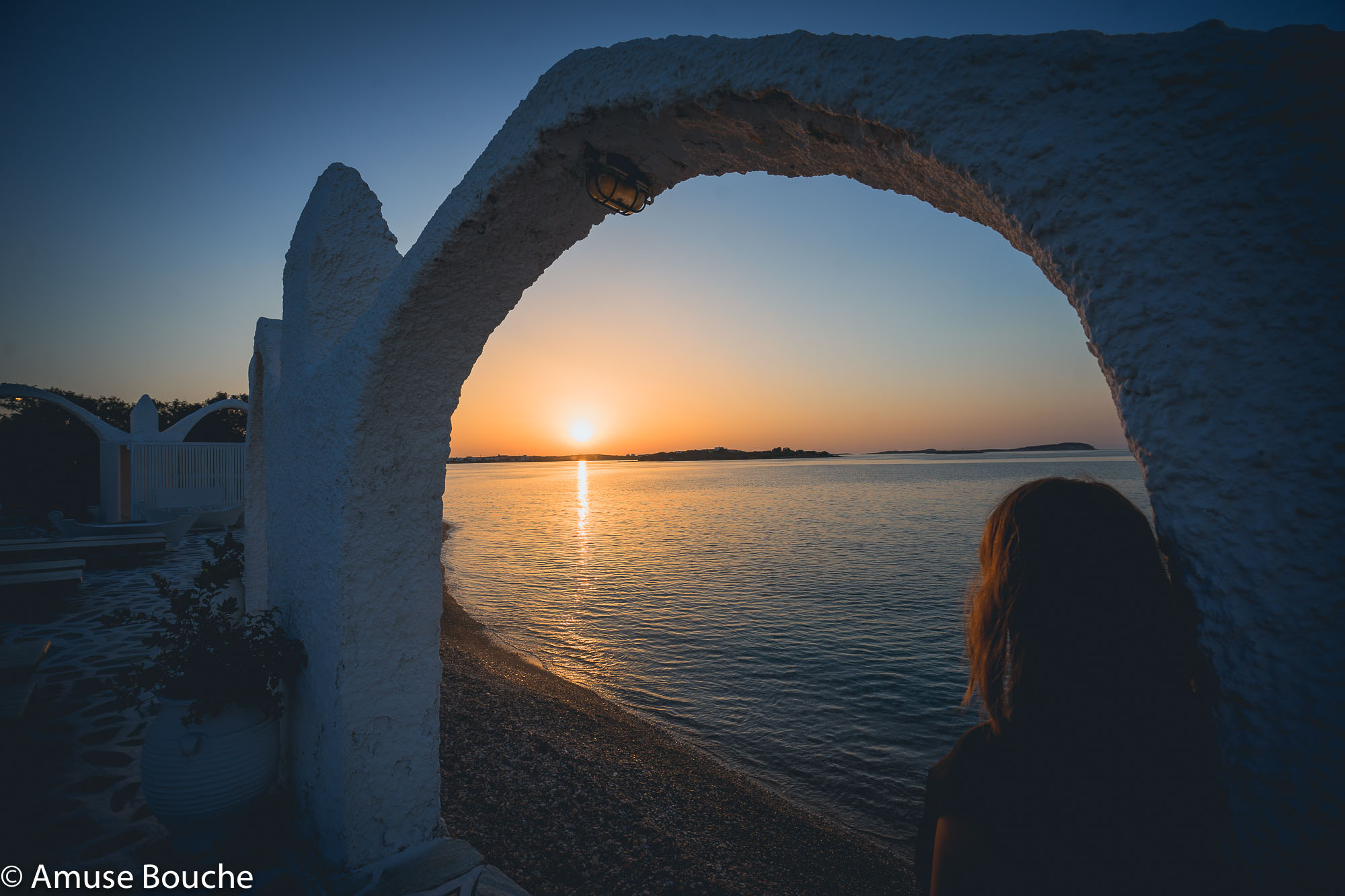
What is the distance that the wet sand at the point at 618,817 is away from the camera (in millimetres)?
3539

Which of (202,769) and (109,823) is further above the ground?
(202,769)

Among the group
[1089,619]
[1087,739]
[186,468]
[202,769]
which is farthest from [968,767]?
[186,468]

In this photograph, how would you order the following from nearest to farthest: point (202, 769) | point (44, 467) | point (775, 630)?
point (202, 769) → point (775, 630) → point (44, 467)

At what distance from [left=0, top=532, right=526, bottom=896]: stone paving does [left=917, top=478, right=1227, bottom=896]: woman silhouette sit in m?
2.49

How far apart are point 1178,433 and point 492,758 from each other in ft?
17.0

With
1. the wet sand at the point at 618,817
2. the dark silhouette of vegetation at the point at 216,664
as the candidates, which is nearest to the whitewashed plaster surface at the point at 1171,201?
the dark silhouette of vegetation at the point at 216,664

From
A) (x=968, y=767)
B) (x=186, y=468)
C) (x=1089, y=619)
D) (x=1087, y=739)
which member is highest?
(x=186, y=468)

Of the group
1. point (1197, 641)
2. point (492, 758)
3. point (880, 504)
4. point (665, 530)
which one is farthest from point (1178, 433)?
point (880, 504)

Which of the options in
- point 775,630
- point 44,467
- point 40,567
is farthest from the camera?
point 44,467

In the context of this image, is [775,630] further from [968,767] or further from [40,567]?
[40,567]

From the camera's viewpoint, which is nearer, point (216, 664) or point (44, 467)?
point (216, 664)

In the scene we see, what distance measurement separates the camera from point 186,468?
15.2 m

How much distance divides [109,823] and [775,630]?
925cm

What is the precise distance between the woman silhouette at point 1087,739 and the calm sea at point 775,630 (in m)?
0.95
